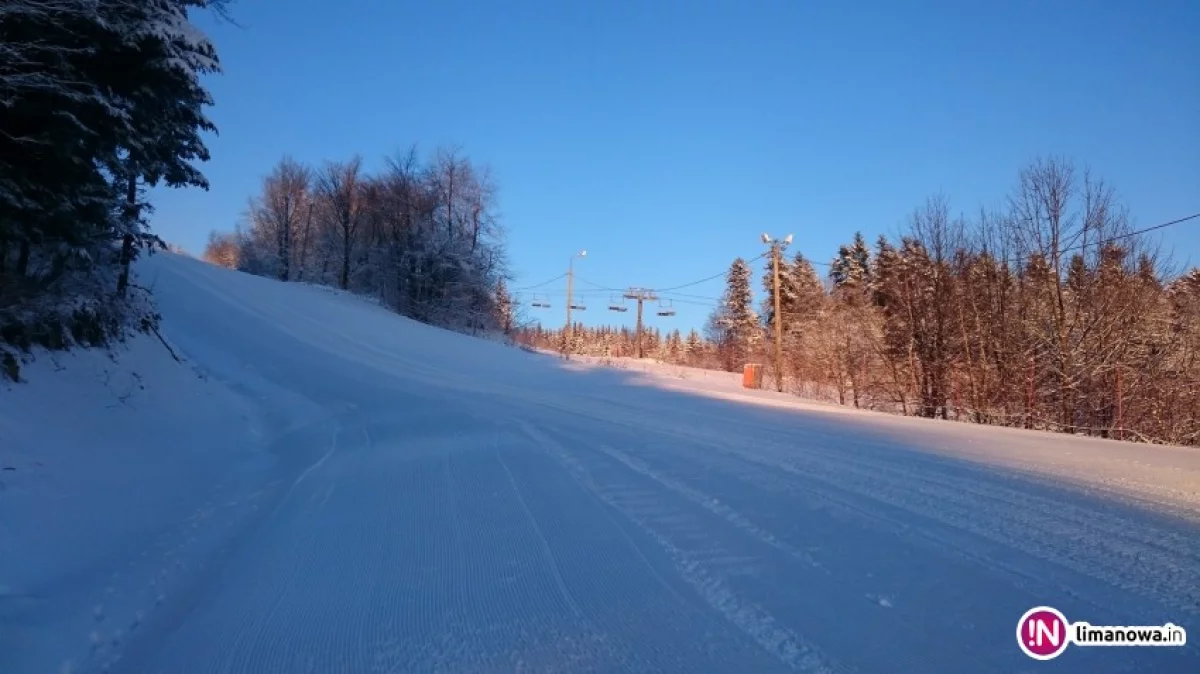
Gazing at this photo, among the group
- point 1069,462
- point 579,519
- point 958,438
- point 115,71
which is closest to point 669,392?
point 958,438

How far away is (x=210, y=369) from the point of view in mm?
16438

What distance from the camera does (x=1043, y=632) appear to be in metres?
3.21

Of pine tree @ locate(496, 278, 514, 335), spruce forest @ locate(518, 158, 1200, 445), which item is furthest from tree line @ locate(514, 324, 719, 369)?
spruce forest @ locate(518, 158, 1200, 445)

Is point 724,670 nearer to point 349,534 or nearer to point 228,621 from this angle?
point 228,621

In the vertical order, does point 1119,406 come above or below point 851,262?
below

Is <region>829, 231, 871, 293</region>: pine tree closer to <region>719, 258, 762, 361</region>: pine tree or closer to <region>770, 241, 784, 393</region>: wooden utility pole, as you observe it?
<region>719, 258, 762, 361</region>: pine tree

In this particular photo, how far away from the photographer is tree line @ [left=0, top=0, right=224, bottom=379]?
708 centimetres

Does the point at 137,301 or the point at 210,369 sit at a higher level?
the point at 137,301

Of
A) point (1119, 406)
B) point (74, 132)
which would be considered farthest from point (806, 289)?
point (74, 132)

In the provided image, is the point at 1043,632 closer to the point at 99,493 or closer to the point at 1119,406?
the point at 99,493

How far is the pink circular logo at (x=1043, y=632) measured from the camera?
3.04 meters

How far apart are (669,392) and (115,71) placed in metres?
13.2

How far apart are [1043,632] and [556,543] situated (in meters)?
3.06

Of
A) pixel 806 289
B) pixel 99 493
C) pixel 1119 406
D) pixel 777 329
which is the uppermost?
pixel 806 289
